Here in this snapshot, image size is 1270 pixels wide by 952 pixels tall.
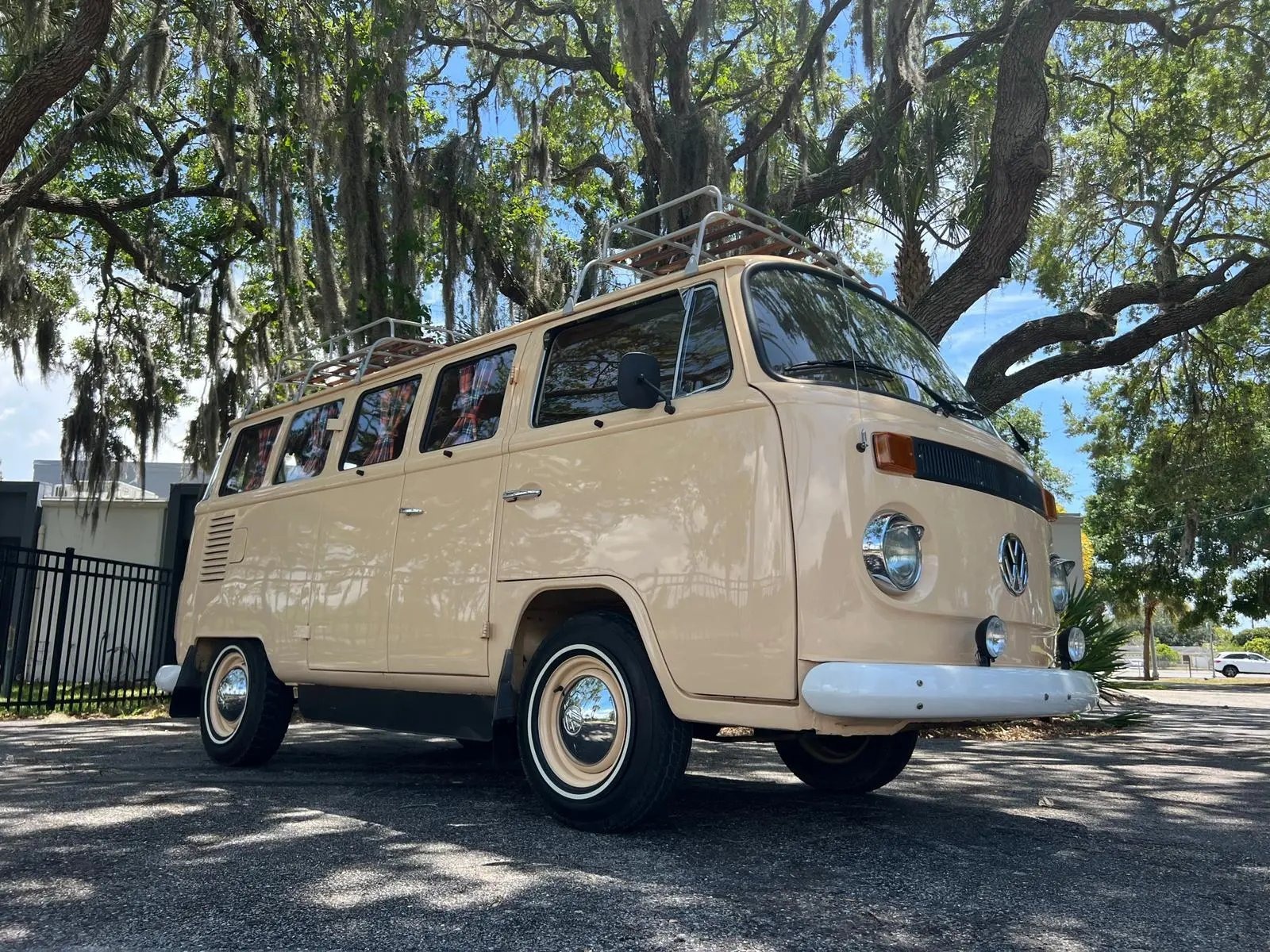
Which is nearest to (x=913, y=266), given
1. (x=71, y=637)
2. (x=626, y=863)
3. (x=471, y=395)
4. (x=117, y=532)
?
(x=471, y=395)

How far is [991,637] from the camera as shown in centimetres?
409

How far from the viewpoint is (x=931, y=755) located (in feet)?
25.9

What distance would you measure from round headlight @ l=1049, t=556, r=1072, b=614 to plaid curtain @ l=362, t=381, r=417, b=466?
11.7 feet

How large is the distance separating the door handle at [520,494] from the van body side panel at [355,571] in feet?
3.09

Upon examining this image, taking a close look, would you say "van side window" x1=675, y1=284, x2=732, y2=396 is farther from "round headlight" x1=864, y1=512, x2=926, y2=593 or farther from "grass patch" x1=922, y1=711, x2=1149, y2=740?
"grass patch" x1=922, y1=711, x2=1149, y2=740

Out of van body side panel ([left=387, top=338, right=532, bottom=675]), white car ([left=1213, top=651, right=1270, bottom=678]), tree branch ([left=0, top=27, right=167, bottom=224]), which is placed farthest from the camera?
white car ([left=1213, top=651, right=1270, bottom=678])

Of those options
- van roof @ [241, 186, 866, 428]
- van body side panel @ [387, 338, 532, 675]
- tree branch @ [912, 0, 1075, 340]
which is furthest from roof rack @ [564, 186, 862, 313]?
tree branch @ [912, 0, 1075, 340]

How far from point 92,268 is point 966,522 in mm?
17962

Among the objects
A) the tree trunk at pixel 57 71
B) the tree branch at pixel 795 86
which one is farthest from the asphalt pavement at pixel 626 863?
the tree branch at pixel 795 86

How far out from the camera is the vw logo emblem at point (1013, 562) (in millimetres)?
4379

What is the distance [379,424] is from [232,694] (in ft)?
7.14

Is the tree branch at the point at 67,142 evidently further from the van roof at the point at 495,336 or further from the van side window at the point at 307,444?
the van side window at the point at 307,444

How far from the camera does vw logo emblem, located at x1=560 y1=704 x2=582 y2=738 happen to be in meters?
4.44

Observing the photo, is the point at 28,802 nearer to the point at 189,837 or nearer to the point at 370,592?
the point at 189,837
